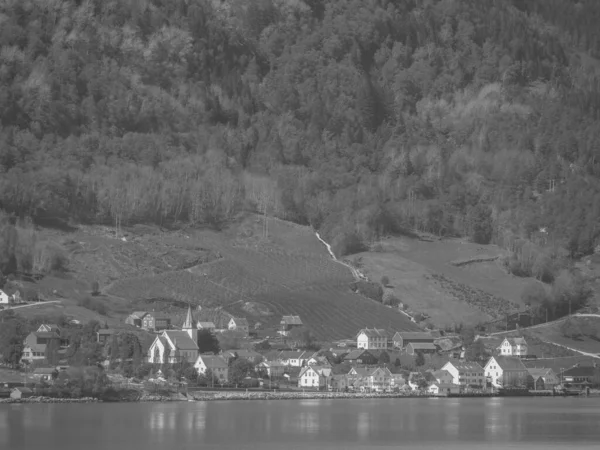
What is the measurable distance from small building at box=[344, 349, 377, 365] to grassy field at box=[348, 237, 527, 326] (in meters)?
19.6

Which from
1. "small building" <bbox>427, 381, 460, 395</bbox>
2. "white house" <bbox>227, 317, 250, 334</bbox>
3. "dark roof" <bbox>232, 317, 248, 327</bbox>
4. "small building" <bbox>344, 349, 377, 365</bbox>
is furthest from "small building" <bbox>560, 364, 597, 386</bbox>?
"dark roof" <bbox>232, 317, 248, 327</bbox>

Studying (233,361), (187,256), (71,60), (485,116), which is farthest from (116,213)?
(485,116)

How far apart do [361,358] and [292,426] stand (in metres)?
41.2

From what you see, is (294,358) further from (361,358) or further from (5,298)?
(5,298)

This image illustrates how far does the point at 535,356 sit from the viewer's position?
130m

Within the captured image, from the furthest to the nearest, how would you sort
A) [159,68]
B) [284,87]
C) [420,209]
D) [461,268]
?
[284,87], [159,68], [420,209], [461,268]

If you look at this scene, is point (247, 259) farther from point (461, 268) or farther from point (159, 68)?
point (159, 68)

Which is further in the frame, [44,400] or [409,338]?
[409,338]

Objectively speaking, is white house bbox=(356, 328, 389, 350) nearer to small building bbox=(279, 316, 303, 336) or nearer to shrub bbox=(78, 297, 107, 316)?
small building bbox=(279, 316, 303, 336)

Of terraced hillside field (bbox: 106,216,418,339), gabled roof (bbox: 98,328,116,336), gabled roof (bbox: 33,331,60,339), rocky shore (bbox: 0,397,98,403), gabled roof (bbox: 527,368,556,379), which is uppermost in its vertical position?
terraced hillside field (bbox: 106,216,418,339)

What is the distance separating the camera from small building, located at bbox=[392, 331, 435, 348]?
415 ft

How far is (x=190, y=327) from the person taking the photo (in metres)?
118

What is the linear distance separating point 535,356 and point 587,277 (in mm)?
28659

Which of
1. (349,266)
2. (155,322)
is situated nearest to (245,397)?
(155,322)
